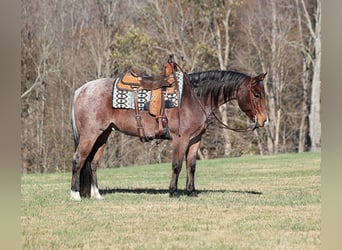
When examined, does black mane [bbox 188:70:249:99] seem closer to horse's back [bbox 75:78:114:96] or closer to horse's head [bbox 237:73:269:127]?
horse's head [bbox 237:73:269:127]

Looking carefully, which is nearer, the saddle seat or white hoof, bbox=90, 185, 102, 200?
the saddle seat

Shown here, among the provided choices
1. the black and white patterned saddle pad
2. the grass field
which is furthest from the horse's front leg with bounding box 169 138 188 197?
the black and white patterned saddle pad

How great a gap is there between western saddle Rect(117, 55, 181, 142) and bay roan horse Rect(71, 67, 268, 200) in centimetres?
7

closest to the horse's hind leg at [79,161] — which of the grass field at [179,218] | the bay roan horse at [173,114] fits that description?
the bay roan horse at [173,114]

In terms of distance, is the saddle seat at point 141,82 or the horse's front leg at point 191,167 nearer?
the saddle seat at point 141,82

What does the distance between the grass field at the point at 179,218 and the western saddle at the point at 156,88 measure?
99 cm

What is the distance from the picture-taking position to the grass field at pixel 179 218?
5.27 metres

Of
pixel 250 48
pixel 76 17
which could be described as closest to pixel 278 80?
pixel 250 48

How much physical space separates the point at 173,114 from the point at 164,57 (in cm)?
1523

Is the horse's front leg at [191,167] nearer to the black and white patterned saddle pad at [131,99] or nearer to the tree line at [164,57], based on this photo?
the black and white patterned saddle pad at [131,99]

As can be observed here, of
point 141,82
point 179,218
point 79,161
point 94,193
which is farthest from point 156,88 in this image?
point 179,218

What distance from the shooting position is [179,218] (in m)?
6.61

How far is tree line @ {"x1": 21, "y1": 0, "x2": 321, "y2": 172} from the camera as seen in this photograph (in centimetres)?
2131
